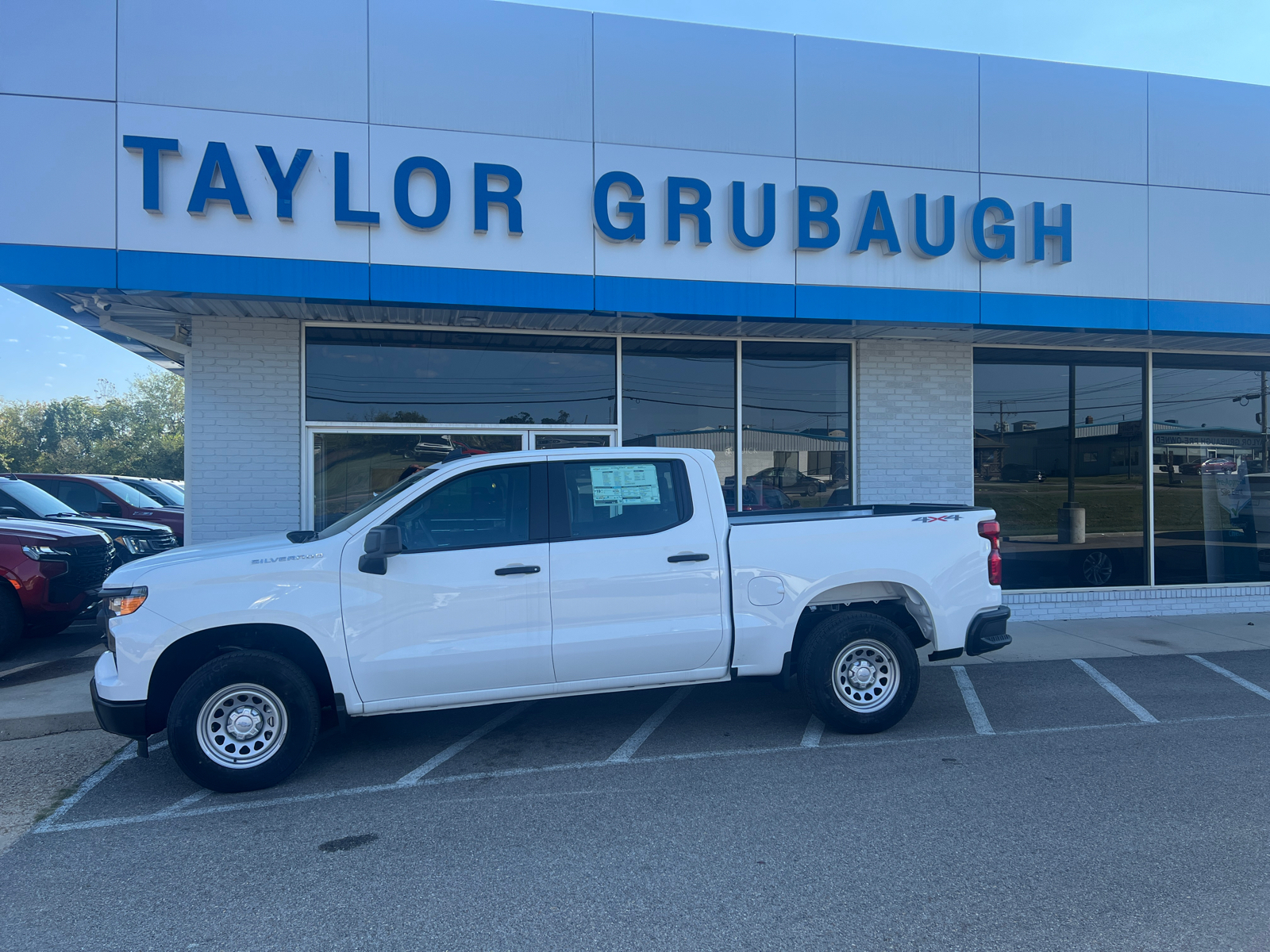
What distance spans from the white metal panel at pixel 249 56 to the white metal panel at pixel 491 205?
0.66 metres

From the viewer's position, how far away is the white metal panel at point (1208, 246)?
9961 mm

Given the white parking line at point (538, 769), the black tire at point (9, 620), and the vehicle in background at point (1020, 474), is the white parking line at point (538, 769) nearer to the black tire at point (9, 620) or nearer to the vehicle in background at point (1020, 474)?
the black tire at point (9, 620)

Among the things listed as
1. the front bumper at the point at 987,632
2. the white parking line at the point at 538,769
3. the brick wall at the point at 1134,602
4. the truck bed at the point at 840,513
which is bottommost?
the white parking line at the point at 538,769

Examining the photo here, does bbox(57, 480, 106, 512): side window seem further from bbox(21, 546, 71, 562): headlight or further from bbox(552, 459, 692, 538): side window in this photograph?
bbox(552, 459, 692, 538): side window

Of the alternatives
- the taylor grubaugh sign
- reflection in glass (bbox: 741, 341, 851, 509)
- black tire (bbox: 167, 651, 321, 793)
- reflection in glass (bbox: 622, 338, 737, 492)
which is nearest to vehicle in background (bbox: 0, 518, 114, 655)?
the taylor grubaugh sign

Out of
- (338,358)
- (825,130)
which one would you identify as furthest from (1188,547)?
(338,358)

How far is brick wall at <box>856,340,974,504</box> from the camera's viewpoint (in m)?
10.2

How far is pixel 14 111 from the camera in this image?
7.50 meters

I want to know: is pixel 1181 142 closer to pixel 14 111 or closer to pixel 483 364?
pixel 483 364

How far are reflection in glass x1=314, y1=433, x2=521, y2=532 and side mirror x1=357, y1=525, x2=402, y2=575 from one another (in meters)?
3.99

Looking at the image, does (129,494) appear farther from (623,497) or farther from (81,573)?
(623,497)

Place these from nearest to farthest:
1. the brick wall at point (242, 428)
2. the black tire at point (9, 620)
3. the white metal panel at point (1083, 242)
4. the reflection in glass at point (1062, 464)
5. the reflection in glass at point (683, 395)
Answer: the black tire at point (9, 620) → the brick wall at point (242, 428) → the white metal panel at point (1083, 242) → the reflection in glass at point (683, 395) → the reflection in glass at point (1062, 464)

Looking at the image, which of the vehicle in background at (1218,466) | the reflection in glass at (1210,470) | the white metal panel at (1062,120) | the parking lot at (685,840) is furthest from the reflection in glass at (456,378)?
the vehicle in background at (1218,466)

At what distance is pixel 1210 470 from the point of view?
11742 mm
